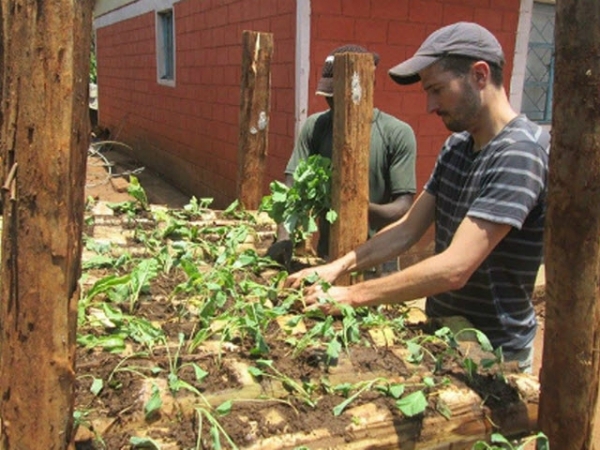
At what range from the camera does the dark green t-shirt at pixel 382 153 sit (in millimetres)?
3840

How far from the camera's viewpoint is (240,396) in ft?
6.40

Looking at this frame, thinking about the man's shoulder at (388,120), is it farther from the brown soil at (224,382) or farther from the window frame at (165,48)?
the window frame at (165,48)

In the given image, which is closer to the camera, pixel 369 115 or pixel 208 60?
pixel 369 115

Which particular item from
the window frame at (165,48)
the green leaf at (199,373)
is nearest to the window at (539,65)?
the window frame at (165,48)

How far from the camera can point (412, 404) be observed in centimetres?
187

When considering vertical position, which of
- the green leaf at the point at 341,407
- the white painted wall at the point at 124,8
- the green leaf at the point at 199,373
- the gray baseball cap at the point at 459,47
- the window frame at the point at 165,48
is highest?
the white painted wall at the point at 124,8

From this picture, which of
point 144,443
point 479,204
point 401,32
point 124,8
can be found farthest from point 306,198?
point 124,8

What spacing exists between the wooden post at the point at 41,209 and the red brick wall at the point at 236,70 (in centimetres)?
447

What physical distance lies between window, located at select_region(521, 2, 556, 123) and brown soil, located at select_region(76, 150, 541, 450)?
18.0ft

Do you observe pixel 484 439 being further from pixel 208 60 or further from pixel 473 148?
pixel 208 60

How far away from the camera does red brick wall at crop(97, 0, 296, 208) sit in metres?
6.14

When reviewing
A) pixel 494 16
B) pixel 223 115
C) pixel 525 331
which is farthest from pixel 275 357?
pixel 223 115

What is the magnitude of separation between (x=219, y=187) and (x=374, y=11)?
3.26 meters

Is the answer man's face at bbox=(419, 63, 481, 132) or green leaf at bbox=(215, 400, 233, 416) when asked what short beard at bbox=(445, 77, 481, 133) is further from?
green leaf at bbox=(215, 400, 233, 416)
